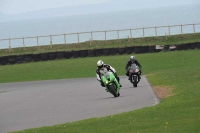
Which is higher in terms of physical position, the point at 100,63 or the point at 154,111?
the point at 100,63

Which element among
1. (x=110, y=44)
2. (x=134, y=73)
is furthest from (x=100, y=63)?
(x=110, y=44)

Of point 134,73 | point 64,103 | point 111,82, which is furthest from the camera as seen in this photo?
point 134,73

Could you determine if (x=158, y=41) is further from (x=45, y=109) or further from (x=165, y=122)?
(x=165, y=122)

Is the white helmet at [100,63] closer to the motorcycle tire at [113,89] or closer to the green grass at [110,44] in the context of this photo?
the motorcycle tire at [113,89]

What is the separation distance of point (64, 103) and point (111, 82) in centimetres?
188

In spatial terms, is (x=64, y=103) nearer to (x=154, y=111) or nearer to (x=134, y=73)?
(x=134, y=73)

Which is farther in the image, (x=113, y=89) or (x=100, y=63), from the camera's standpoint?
(x=113, y=89)

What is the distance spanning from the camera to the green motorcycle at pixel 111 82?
72.2 ft

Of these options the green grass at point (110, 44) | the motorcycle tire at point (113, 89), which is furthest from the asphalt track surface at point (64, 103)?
the green grass at point (110, 44)

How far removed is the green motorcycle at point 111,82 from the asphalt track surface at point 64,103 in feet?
0.98

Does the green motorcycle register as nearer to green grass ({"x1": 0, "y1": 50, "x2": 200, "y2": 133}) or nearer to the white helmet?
the white helmet

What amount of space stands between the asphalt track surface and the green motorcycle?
30 cm

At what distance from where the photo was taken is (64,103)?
21.9 meters

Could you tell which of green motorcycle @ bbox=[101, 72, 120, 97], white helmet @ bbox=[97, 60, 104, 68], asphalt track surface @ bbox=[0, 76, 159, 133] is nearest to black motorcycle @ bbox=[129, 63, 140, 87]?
asphalt track surface @ bbox=[0, 76, 159, 133]
